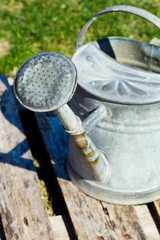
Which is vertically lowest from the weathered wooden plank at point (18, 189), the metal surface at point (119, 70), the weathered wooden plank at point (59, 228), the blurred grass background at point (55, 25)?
the weathered wooden plank at point (59, 228)

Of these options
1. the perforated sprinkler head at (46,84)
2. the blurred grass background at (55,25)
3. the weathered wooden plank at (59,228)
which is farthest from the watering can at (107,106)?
the blurred grass background at (55,25)

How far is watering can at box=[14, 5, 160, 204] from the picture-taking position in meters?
1.19

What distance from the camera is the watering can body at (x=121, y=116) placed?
54.0 inches

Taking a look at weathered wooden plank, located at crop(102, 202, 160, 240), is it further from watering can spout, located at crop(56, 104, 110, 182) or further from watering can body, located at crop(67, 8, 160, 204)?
watering can spout, located at crop(56, 104, 110, 182)

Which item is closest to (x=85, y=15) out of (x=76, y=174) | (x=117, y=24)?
(x=117, y=24)

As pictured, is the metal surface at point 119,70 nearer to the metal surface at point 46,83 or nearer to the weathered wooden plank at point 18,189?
the metal surface at point 46,83

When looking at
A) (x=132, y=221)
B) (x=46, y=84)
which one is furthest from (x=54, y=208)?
(x=46, y=84)

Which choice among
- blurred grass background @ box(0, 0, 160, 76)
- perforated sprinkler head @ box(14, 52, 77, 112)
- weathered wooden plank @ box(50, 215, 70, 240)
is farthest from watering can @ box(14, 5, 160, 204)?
blurred grass background @ box(0, 0, 160, 76)

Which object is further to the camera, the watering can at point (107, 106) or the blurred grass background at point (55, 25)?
the blurred grass background at point (55, 25)

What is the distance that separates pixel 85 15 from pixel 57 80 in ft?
6.75

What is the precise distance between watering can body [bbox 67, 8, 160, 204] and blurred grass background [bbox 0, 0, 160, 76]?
112 centimetres

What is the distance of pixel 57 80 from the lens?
46.4 inches

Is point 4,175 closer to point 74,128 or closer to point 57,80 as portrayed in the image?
Result: point 74,128

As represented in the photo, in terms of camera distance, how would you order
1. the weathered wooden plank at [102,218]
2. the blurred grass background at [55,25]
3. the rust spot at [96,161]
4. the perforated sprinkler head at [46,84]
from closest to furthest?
the perforated sprinkler head at [46,84] → the rust spot at [96,161] → the weathered wooden plank at [102,218] → the blurred grass background at [55,25]
